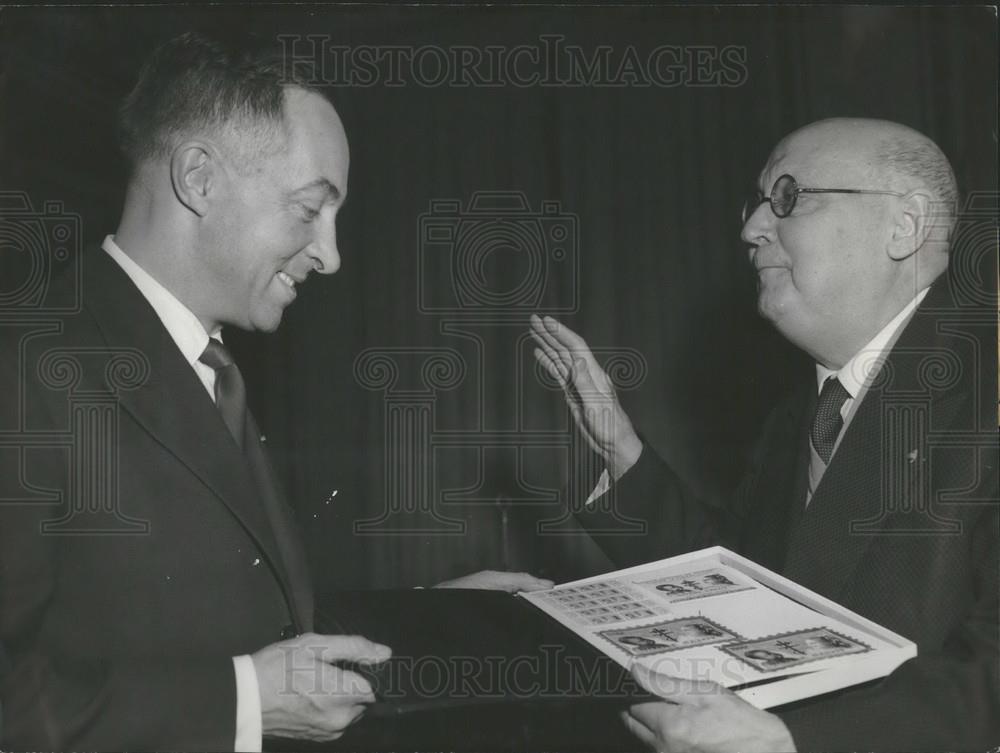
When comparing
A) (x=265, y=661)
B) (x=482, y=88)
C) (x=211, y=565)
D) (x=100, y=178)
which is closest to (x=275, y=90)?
(x=100, y=178)

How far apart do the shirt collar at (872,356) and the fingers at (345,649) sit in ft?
3.28

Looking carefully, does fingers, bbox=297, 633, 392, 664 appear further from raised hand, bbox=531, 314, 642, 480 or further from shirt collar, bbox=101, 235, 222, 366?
raised hand, bbox=531, 314, 642, 480

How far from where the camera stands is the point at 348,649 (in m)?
1.20

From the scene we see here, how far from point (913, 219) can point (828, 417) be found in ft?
1.33

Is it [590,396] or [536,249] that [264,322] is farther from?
[536,249]

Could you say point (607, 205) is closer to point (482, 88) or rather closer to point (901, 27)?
point (482, 88)

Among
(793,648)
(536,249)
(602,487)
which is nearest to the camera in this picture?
(793,648)

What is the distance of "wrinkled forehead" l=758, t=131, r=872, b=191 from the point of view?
1512mm

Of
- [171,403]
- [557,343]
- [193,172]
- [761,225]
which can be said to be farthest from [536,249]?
[171,403]

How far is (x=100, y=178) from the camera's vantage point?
1.46 metres

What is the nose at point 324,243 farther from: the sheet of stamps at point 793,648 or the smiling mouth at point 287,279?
the sheet of stamps at point 793,648

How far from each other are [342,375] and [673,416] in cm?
106

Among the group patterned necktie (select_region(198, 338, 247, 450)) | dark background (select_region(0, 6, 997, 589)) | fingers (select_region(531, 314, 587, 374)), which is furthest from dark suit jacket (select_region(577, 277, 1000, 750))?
patterned necktie (select_region(198, 338, 247, 450))

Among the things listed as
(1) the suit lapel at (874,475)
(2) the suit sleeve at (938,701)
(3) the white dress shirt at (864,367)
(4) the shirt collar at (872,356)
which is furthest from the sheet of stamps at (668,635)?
(4) the shirt collar at (872,356)
